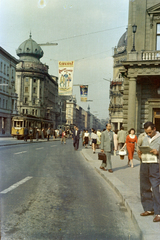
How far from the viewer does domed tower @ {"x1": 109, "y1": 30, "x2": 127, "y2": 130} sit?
80062 millimetres

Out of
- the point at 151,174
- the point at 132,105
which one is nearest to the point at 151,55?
the point at 132,105

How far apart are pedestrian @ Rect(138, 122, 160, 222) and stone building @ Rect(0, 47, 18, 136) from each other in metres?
56.7

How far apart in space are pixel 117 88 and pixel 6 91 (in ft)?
106

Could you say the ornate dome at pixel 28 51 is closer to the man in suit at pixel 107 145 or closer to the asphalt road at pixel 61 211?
the man in suit at pixel 107 145

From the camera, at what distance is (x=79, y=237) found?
4.31 metres

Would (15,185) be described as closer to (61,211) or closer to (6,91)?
→ (61,211)

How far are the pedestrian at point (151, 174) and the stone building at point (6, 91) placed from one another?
56.7 meters

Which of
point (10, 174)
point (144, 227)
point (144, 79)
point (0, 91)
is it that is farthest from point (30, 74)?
point (144, 227)

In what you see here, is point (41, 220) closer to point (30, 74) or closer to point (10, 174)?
point (10, 174)

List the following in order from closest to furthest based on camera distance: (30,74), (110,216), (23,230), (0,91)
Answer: (23,230) → (110,216) → (0,91) → (30,74)

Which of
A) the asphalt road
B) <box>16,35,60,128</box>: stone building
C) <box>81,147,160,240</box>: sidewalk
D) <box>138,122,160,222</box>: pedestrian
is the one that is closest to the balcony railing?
<box>81,147,160,240</box>: sidewalk

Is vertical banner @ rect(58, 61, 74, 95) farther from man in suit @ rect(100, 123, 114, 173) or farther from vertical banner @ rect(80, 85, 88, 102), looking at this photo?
vertical banner @ rect(80, 85, 88, 102)

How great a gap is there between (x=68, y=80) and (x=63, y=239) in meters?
16.5

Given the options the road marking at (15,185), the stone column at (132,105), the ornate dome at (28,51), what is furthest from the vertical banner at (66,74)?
the ornate dome at (28,51)
